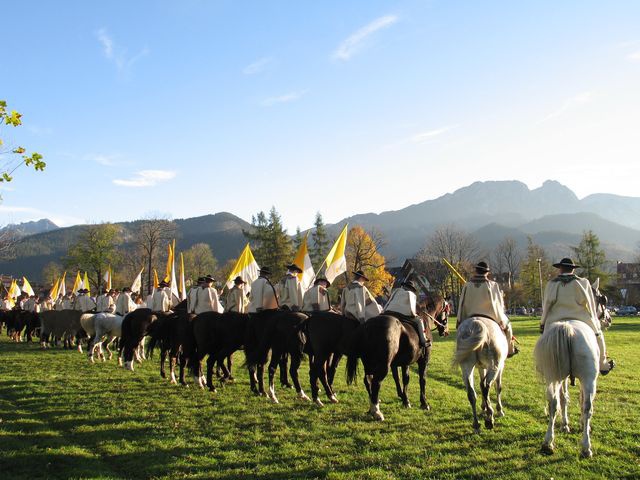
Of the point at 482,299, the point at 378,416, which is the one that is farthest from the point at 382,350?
the point at 482,299

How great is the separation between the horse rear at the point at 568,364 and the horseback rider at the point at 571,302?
987mm

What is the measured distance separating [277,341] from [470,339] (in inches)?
182

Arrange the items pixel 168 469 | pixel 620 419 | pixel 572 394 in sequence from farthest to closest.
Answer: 1. pixel 572 394
2. pixel 620 419
3. pixel 168 469

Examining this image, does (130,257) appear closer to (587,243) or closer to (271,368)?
(587,243)

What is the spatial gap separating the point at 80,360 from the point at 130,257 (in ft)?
234

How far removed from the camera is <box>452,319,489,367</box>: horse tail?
8.52 m

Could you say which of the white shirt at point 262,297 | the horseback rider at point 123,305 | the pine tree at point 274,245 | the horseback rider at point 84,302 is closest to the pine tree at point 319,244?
the pine tree at point 274,245

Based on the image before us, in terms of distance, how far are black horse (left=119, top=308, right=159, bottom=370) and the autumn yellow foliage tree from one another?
143 ft

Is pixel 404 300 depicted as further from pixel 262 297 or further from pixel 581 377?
pixel 581 377

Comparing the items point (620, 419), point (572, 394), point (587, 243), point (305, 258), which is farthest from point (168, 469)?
point (587, 243)

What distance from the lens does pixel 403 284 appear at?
11.1m

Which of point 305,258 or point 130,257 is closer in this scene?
point 305,258

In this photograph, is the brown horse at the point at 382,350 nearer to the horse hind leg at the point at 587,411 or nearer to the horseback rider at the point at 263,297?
the horseback rider at the point at 263,297

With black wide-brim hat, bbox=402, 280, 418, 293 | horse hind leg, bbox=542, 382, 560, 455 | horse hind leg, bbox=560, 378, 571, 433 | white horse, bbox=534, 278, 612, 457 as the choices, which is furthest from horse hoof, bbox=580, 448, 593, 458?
black wide-brim hat, bbox=402, 280, 418, 293
